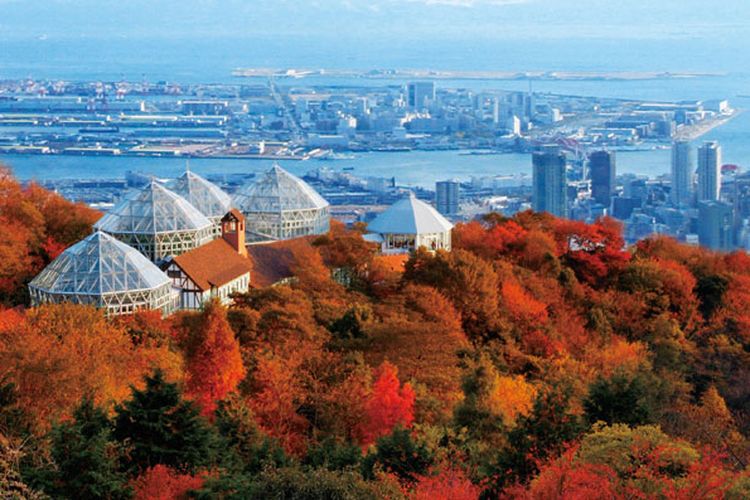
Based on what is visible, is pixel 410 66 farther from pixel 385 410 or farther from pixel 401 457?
pixel 401 457

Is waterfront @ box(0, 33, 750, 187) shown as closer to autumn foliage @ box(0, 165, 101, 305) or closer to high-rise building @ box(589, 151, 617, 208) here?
high-rise building @ box(589, 151, 617, 208)

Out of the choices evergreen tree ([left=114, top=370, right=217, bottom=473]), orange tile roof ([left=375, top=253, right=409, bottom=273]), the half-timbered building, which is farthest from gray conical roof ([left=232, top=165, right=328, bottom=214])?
evergreen tree ([left=114, top=370, right=217, bottom=473])

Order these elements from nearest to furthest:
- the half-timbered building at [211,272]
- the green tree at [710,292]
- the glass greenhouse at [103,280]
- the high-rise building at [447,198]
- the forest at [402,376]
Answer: the forest at [402,376]
the glass greenhouse at [103,280]
the half-timbered building at [211,272]
the green tree at [710,292]
the high-rise building at [447,198]

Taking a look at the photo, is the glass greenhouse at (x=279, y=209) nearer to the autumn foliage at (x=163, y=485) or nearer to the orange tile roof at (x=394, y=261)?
the orange tile roof at (x=394, y=261)

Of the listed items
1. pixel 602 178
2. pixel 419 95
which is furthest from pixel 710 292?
pixel 419 95

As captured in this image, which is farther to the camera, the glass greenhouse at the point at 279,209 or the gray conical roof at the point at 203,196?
the glass greenhouse at the point at 279,209

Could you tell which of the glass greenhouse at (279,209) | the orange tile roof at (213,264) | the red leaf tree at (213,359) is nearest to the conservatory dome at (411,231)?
the glass greenhouse at (279,209)
